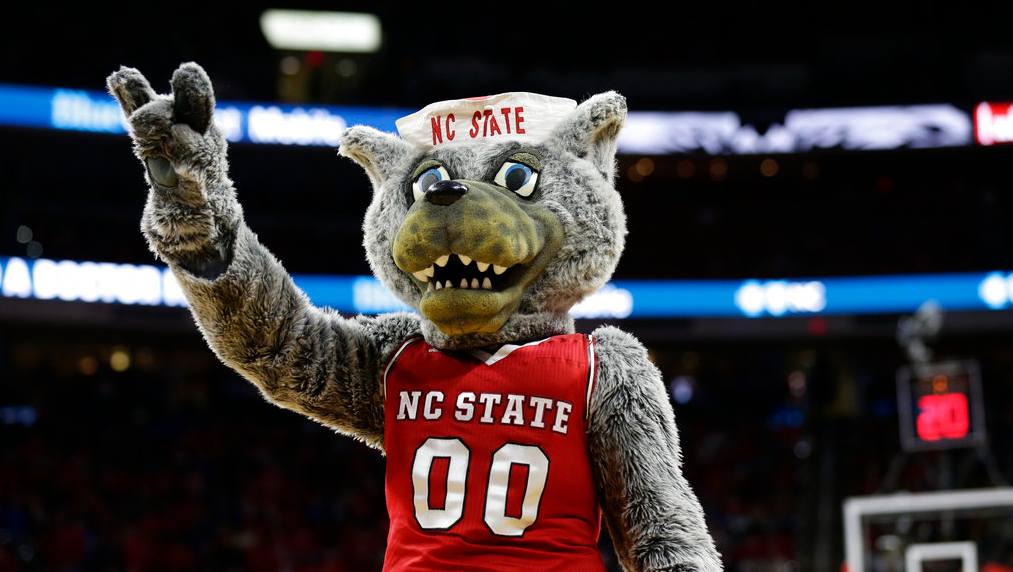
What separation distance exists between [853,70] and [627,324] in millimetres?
5072

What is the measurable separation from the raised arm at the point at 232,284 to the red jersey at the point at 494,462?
0.45 ft

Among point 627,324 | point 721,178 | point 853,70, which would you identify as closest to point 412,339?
point 627,324

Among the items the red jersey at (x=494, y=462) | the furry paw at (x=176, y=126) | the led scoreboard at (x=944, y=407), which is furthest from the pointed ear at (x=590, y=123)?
the led scoreboard at (x=944, y=407)

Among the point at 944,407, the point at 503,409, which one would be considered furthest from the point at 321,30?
the point at 503,409

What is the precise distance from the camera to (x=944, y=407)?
656 cm

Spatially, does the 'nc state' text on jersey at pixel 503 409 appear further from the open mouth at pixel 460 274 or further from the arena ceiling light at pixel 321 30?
the arena ceiling light at pixel 321 30

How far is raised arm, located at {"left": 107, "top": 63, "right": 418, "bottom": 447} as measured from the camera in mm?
1553

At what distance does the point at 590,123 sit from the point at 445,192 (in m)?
0.36

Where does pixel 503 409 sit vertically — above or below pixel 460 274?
below

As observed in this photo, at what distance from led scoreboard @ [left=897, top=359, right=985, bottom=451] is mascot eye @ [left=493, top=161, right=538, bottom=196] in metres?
5.29

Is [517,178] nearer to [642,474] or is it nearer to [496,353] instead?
[496,353]

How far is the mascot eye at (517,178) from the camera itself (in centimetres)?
177

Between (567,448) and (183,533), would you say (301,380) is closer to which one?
(567,448)

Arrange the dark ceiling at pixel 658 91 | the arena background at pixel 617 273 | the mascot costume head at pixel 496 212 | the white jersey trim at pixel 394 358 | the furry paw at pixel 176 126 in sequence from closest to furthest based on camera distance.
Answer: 1. the furry paw at pixel 176 126
2. the mascot costume head at pixel 496 212
3. the white jersey trim at pixel 394 358
4. the arena background at pixel 617 273
5. the dark ceiling at pixel 658 91
